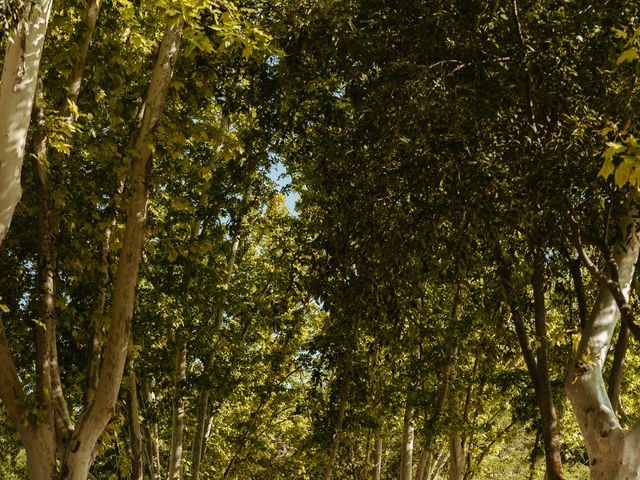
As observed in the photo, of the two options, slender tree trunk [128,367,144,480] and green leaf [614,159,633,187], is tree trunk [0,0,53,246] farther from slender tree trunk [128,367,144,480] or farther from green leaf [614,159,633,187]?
slender tree trunk [128,367,144,480]

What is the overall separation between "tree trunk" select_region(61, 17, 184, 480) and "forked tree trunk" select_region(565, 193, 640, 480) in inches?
164

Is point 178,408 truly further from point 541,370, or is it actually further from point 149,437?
point 541,370

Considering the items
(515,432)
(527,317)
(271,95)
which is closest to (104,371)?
(271,95)

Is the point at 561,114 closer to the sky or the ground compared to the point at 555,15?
closer to the ground

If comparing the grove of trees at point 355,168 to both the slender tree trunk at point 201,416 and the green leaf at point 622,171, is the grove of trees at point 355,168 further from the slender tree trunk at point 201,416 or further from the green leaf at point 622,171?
the slender tree trunk at point 201,416

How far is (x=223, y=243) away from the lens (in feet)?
43.7

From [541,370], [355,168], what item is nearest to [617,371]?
[541,370]

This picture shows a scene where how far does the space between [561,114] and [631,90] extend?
77 centimetres

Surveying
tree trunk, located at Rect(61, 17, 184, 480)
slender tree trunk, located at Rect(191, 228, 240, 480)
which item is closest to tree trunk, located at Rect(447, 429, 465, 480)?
slender tree trunk, located at Rect(191, 228, 240, 480)

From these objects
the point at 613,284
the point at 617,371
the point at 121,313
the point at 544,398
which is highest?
the point at 121,313

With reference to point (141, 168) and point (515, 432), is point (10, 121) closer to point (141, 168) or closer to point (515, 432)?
point (141, 168)

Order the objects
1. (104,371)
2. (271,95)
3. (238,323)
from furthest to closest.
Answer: (238,323) → (271,95) → (104,371)

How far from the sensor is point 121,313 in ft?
23.5

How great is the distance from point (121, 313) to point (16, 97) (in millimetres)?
2416
